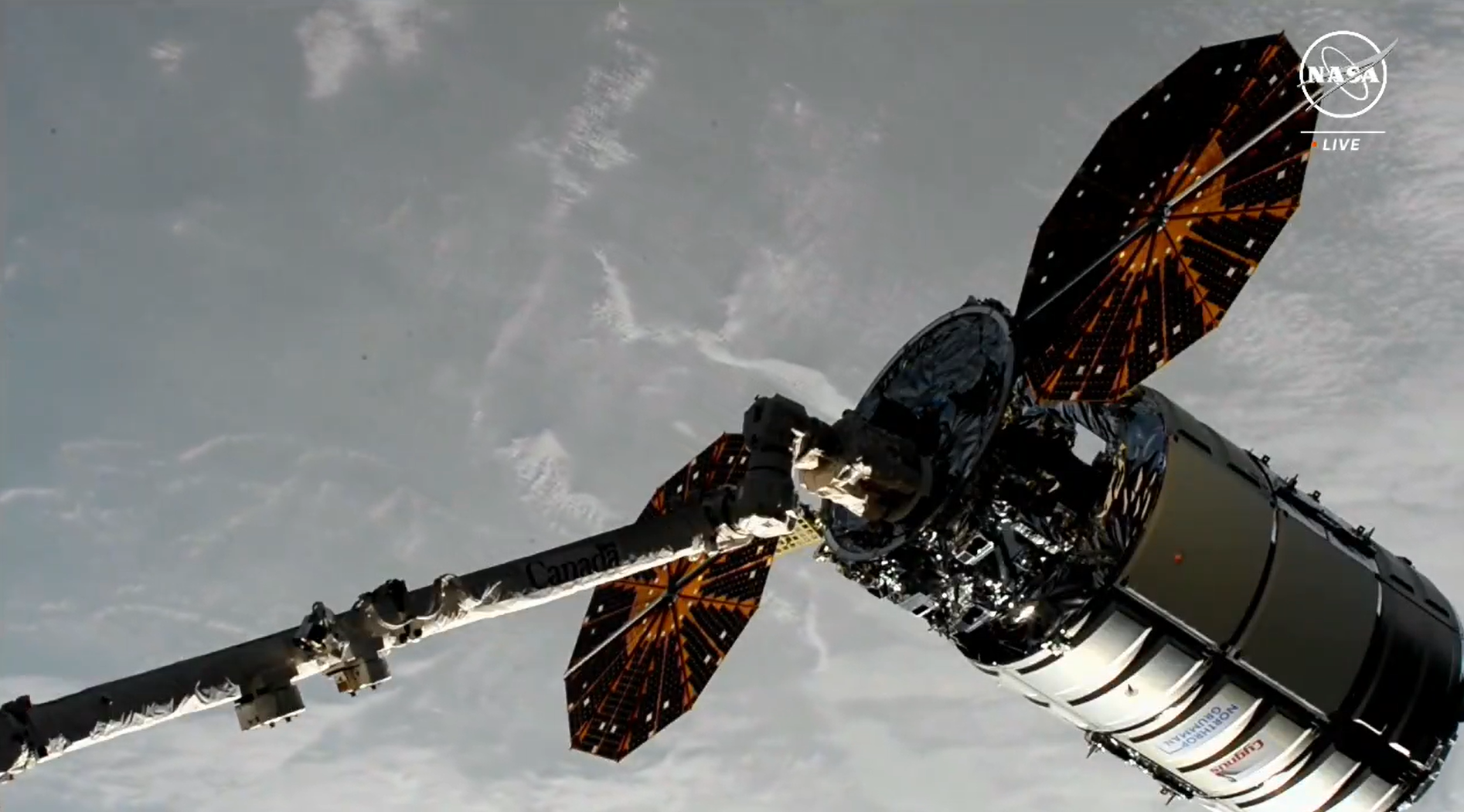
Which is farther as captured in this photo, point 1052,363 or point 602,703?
point 602,703

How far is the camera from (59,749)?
30.3ft

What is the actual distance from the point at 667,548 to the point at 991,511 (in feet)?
12.3

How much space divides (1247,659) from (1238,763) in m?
1.58

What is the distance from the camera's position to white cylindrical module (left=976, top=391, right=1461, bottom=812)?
46.3ft

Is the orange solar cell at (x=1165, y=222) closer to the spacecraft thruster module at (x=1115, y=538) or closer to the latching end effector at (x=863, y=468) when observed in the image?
the spacecraft thruster module at (x=1115, y=538)

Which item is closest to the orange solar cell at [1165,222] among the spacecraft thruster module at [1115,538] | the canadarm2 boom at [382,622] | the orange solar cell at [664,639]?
the spacecraft thruster module at [1115,538]

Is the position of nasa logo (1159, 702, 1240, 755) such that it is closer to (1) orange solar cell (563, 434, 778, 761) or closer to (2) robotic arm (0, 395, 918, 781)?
(2) robotic arm (0, 395, 918, 781)

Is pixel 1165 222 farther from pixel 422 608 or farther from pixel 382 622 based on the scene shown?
pixel 382 622

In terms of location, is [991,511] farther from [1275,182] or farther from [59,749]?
[59,749]

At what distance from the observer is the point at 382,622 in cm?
1069

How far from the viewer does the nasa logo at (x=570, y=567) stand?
1198 cm

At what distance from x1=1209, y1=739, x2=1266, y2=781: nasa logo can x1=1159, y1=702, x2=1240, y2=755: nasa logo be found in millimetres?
479

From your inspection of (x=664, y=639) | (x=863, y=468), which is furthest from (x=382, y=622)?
(x=664, y=639)

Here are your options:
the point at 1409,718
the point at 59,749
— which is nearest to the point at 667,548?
the point at 59,749
